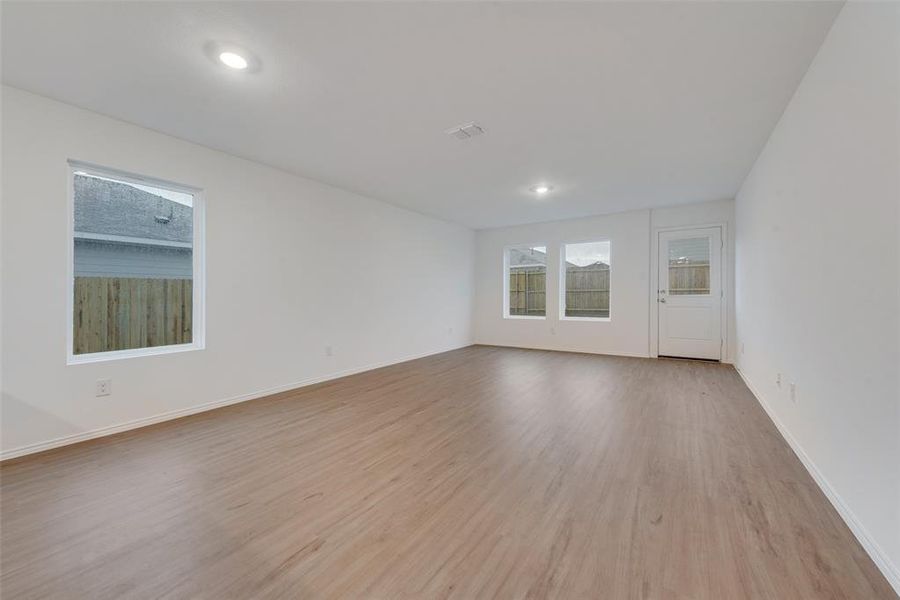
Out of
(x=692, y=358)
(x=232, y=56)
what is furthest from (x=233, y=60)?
(x=692, y=358)

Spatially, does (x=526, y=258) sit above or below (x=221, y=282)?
above

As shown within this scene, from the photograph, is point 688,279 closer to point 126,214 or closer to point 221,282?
point 221,282

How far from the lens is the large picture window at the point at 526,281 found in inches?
262

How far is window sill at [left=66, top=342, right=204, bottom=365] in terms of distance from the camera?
252 cm

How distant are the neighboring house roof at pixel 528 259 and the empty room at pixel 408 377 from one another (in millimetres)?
2284

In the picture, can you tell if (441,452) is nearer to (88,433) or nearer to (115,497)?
(115,497)

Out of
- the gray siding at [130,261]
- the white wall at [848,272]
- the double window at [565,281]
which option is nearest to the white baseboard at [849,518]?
the white wall at [848,272]

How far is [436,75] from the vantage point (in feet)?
6.99

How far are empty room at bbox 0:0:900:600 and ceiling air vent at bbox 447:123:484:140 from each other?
4.4 inches

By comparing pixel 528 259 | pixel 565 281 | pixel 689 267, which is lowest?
pixel 565 281

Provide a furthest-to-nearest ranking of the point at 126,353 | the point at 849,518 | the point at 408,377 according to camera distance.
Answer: the point at 408,377 < the point at 126,353 < the point at 849,518

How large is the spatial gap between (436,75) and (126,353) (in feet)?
10.3

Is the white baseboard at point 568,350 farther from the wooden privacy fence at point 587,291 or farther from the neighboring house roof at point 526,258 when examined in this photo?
the neighboring house roof at point 526,258

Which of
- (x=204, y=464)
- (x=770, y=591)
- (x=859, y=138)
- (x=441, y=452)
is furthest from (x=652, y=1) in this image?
(x=204, y=464)
